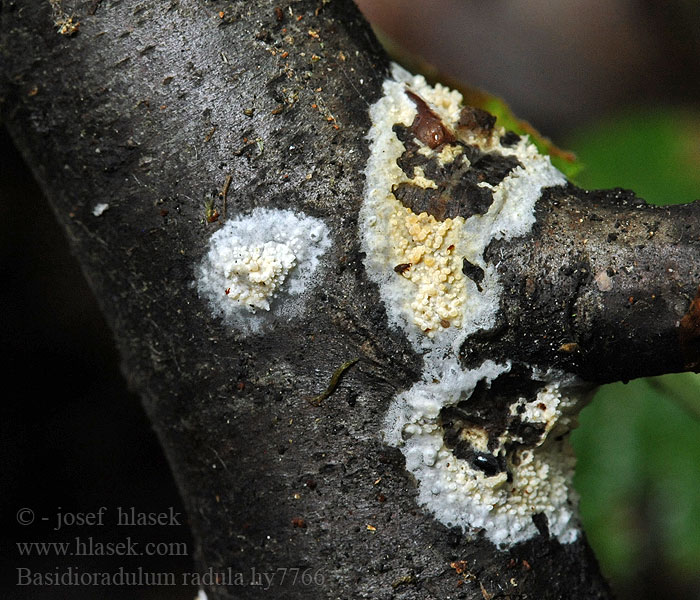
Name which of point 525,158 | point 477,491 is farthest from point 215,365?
point 525,158

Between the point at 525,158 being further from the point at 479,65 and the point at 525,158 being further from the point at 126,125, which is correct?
the point at 479,65

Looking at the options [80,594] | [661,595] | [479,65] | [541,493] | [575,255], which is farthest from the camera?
[479,65]

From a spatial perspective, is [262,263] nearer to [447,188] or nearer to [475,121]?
[447,188]

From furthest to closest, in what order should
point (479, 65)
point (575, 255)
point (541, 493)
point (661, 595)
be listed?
point (479, 65) → point (661, 595) → point (541, 493) → point (575, 255)

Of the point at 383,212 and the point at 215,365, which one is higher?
the point at 383,212

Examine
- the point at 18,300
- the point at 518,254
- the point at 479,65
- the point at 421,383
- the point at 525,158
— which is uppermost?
the point at 479,65

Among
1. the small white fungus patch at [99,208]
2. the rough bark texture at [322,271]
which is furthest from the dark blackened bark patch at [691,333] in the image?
the small white fungus patch at [99,208]

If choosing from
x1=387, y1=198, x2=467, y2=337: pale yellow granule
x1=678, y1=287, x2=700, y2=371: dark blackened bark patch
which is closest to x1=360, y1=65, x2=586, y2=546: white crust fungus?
x1=387, y1=198, x2=467, y2=337: pale yellow granule

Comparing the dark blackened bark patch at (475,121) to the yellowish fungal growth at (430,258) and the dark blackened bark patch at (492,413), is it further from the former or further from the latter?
the dark blackened bark patch at (492,413)
